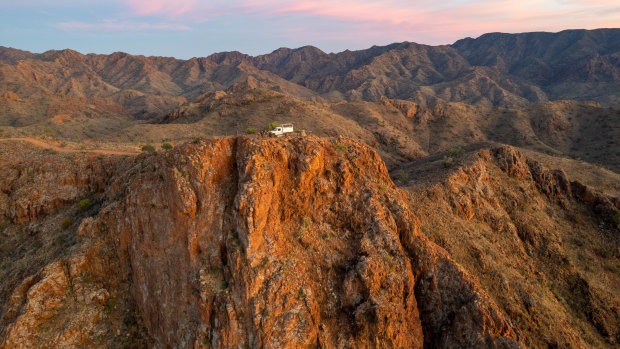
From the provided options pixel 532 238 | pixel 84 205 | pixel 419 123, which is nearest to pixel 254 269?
pixel 84 205

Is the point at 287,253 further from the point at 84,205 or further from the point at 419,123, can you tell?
the point at 419,123

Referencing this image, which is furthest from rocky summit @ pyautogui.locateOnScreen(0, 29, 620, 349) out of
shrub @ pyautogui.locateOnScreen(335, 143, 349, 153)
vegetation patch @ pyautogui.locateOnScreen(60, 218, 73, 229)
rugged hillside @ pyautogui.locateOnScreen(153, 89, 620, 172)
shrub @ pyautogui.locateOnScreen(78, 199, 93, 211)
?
rugged hillside @ pyautogui.locateOnScreen(153, 89, 620, 172)

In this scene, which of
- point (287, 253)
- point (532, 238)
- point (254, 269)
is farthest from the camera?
point (532, 238)

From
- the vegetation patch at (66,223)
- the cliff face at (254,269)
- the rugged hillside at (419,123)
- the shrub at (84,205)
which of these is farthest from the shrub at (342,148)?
the rugged hillside at (419,123)

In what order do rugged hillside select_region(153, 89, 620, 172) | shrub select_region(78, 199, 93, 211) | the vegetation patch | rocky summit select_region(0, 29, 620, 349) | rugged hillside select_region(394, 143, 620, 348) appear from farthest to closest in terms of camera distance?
rugged hillside select_region(153, 89, 620, 172)
shrub select_region(78, 199, 93, 211)
the vegetation patch
rugged hillside select_region(394, 143, 620, 348)
rocky summit select_region(0, 29, 620, 349)

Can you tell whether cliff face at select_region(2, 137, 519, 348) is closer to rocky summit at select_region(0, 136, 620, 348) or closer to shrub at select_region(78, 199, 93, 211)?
rocky summit at select_region(0, 136, 620, 348)

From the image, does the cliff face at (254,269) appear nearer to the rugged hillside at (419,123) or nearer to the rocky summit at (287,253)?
the rocky summit at (287,253)
